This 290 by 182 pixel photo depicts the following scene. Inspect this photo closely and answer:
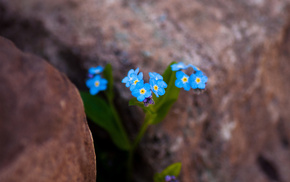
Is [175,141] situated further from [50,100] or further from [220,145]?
[50,100]

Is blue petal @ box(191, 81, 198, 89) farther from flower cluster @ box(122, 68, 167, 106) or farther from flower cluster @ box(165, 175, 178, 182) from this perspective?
flower cluster @ box(165, 175, 178, 182)

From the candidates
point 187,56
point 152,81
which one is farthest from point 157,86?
point 187,56

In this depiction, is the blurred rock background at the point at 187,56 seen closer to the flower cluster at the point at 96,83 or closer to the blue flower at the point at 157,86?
the flower cluster at the point at 96,83

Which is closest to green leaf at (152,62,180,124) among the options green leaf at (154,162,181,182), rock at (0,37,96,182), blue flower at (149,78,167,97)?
blue flower at (149,78,167,97)

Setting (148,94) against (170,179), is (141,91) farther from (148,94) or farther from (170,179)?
(170,179)

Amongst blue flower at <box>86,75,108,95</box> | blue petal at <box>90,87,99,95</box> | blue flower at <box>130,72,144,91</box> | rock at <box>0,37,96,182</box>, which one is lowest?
rock at <box>0,37,96,182</box>

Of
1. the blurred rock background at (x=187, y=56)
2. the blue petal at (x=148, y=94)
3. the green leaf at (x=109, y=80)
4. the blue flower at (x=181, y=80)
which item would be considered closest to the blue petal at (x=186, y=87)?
the blue flower at (x=181, y=80)

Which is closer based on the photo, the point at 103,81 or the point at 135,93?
the point at 135,93
